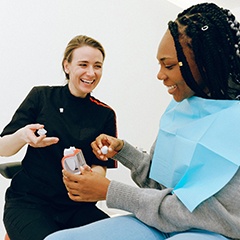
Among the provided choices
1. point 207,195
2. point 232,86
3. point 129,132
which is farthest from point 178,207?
point 129,132

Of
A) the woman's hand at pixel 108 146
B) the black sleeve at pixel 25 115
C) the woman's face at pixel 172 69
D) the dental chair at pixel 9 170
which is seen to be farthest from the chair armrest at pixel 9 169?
the woman's face at pixel 172 69

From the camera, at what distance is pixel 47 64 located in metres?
2.05

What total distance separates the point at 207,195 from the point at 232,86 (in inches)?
13.9

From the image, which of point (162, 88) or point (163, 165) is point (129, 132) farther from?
point (163, 165)

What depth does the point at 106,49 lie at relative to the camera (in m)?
2.41

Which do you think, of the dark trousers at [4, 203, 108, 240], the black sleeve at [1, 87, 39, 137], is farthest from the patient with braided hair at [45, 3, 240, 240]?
the black sleeve at [1, 87, 39, 137]

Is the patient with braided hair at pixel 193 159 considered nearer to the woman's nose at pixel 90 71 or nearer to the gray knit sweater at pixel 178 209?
the gray knit sweater at pixel 178 209

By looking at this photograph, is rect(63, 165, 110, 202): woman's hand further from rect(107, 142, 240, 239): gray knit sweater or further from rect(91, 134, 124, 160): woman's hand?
rect(91, 134, 124, 160): woman's hand

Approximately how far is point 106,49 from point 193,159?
1724 millimetres

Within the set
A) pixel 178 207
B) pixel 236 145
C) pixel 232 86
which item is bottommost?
pixel 178 207

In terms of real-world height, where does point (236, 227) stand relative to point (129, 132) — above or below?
above

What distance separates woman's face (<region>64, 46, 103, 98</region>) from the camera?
1331 millimetres

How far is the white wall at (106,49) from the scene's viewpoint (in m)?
1.89

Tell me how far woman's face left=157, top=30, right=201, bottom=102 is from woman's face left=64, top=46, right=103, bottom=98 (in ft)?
1.50
